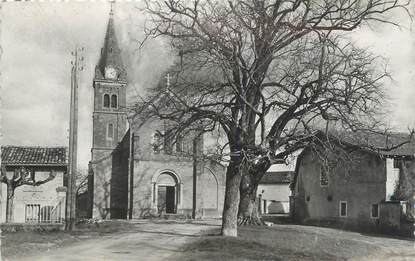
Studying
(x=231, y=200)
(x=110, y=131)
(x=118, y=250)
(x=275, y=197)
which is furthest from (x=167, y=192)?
(x=118, y=250)

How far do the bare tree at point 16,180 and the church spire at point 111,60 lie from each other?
62.0ft

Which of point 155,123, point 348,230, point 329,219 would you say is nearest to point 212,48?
point 348,230

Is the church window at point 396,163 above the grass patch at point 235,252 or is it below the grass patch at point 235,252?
above

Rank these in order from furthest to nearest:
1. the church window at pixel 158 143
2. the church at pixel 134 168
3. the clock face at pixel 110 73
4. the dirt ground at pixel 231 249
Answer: the clock face at pixel 110 73 < the church at pixel 134 168 < the church window at pixel 158 143 < the dirt ground at pixel 231 249

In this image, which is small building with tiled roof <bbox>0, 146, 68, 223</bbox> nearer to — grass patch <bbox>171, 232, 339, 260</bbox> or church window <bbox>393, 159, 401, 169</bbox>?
grass patch <bbox>171, 232, 339, 260</bbox>

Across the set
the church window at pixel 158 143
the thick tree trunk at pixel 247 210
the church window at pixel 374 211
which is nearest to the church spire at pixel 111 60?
the church window at pixel 158 143

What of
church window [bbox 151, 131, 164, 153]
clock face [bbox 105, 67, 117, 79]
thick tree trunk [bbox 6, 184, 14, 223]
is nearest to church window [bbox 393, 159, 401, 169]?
church window [bbox 151, 131, 164, 153]

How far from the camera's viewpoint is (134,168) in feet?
142

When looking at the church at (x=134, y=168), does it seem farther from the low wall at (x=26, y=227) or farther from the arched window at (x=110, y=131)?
the low wall at (x=26, y=227)

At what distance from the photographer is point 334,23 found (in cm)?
1988

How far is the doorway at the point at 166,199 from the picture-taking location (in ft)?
149

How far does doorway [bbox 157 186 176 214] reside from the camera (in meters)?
45.3

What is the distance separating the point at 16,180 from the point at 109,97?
21.1 metres

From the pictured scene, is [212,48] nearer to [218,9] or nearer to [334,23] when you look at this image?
[218,9]
